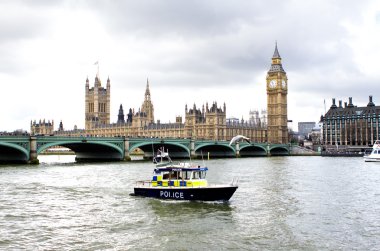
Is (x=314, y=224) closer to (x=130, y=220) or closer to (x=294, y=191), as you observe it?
(x=130, y=220)

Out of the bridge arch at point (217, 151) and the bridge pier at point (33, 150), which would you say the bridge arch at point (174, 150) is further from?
the bridge pier at point (33, 150)

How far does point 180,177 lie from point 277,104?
141m

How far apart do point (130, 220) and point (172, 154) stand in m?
67.2

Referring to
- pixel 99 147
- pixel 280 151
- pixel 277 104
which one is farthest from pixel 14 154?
pixel 277 104

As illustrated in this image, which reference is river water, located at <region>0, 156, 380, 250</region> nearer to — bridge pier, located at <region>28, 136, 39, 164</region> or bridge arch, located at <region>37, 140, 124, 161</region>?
bridge pier, located at <region>28, 136, 39, 164</region>

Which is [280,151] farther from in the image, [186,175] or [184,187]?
[184,187]

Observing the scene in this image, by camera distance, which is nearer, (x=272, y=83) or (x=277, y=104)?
(x=277, y=104)

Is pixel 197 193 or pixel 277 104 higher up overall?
pixel 277 104

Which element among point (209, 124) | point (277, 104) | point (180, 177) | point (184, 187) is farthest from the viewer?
point (277, 104)

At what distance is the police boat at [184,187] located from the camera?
2692 cm

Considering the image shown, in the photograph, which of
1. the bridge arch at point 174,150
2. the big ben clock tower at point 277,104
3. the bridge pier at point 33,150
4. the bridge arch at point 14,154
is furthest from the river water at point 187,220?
the big ben clock tower at point 277,104

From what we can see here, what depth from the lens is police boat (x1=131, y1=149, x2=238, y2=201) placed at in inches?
1060

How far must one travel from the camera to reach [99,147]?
7144cm

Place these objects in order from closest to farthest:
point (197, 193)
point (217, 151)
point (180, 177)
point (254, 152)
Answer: point (197, 193) < point (180, 177) < point (217, 151) < point (254, 152)
